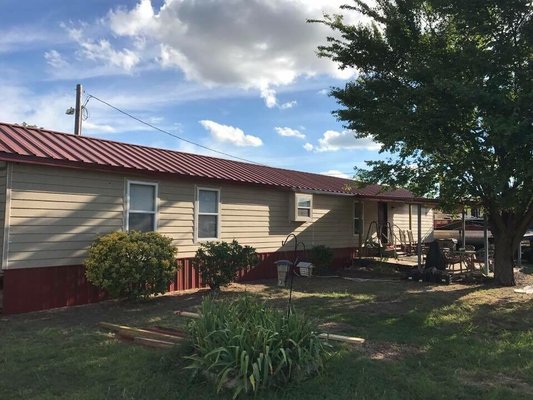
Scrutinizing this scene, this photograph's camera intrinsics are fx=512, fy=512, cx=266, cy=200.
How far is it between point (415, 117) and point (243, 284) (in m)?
5.54

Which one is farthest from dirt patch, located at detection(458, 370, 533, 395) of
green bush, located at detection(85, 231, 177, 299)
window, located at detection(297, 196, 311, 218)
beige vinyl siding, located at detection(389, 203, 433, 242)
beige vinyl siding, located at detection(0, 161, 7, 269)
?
beige vinyl siding, located at detection(389, 203, 433, 242)

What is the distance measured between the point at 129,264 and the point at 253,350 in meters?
4.63

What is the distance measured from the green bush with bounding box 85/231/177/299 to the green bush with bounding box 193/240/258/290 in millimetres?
1436

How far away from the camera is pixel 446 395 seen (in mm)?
4570

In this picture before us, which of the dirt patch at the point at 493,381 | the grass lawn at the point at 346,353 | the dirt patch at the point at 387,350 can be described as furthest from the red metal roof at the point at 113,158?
the dirt patch at the point at 493,381

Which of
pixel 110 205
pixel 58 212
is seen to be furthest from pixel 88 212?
pixel 58 212

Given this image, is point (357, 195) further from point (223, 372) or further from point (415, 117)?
point (223, 372)

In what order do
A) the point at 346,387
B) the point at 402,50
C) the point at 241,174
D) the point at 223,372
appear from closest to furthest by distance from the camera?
the point at 223,372, the point at 346,387, the point at 402,50, the point at 241,174

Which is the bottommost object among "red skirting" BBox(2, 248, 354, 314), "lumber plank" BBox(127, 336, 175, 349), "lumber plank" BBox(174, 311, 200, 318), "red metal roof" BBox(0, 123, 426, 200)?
"lumber plank" BBox(127, 336, 175, 349)

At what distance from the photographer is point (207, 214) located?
1180cm

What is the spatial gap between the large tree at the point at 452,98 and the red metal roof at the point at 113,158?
10.4 feet

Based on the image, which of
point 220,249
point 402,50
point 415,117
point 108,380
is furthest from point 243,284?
point 108,380

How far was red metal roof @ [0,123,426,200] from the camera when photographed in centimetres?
849

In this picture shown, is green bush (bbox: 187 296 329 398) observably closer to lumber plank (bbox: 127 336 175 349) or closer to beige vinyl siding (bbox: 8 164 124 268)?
lumber plank (bbox: 127 336 175 349)
